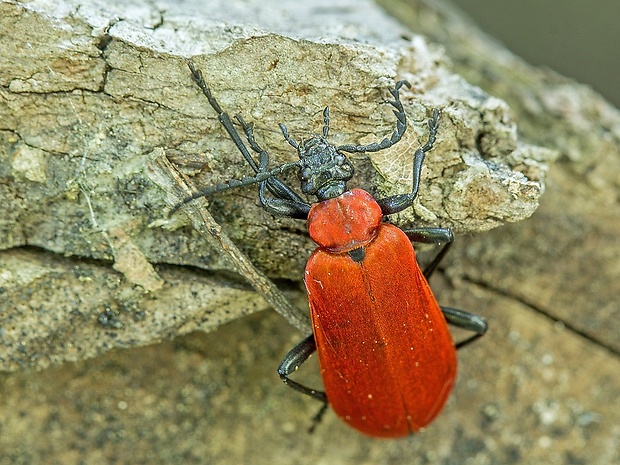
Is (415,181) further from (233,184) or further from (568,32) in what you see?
(568,32)

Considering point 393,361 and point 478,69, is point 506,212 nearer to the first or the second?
point 393,361

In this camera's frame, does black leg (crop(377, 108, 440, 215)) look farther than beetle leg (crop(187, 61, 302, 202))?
Yes

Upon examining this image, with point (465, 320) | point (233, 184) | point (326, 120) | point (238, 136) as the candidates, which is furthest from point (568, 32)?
point (233, 184)

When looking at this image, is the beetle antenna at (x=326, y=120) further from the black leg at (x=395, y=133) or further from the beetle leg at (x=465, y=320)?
the beetle leg at (x=465, y=320)

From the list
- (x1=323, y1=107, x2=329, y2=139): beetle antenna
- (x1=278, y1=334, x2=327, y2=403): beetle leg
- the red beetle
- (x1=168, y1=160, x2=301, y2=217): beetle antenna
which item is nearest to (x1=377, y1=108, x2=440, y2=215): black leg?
the red beetle

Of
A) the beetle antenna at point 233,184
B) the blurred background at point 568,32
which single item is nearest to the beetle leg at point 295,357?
the beetle antenna at point 233,184

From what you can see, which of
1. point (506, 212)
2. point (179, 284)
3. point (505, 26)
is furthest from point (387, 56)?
point (505, 26)

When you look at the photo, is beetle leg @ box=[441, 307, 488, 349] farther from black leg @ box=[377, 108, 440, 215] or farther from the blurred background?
the blurred background
